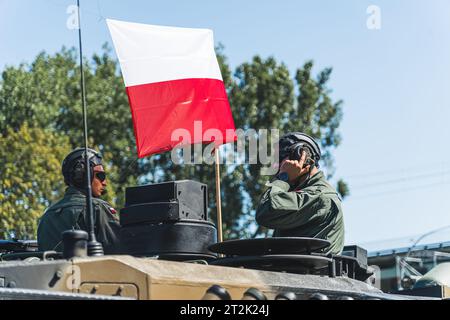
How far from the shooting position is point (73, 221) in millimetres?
8695

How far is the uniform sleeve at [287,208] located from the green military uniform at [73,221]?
3.47 feet

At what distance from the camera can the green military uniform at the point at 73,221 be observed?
27.7 ft

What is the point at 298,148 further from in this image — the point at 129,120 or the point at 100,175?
the point at 129,120

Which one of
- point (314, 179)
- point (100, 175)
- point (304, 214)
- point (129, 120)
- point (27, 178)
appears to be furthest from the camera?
point (129, 120)

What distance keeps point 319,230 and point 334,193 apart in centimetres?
31

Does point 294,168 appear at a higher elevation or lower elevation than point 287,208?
higher

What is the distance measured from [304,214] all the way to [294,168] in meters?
0.55

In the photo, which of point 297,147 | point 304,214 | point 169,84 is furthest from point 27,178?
point 304,214

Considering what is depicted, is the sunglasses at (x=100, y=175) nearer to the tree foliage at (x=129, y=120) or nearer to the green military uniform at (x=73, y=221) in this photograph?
the green military uniform at (x=73, y=221)

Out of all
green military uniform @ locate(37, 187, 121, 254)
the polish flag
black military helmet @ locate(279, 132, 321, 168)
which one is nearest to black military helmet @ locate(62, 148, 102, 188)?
green military uniform @ locate(37, 187, 121, 254)

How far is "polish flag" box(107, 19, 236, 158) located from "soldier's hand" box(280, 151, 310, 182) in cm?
211

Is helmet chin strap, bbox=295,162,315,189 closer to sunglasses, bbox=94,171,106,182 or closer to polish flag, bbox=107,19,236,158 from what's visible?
sunglasses, bbox=94,171,106,182
